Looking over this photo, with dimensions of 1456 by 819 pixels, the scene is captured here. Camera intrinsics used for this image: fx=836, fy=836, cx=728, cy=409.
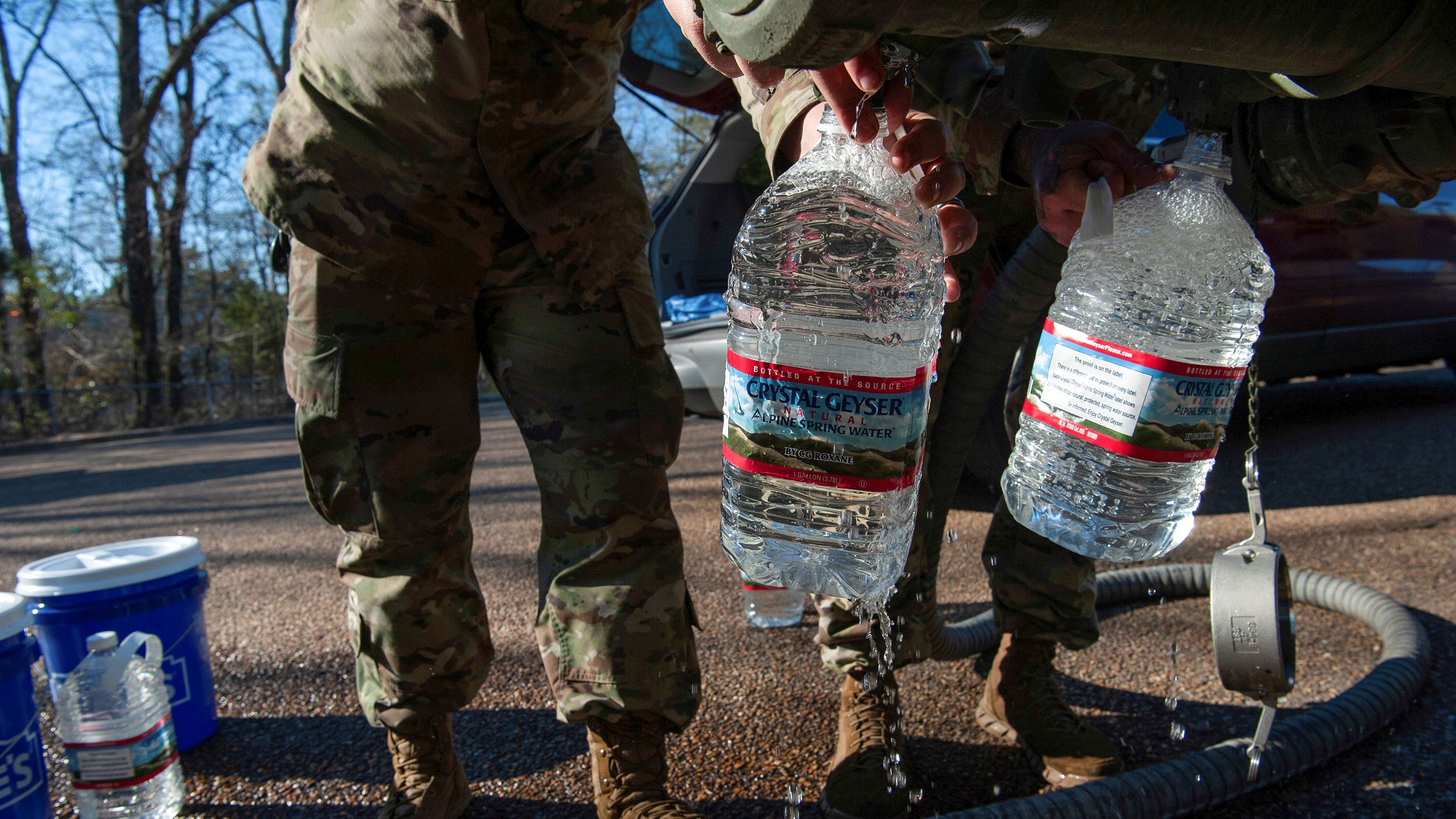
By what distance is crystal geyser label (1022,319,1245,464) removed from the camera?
4.42 feet

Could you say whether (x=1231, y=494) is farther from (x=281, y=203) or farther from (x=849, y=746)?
(x=281, y=203)

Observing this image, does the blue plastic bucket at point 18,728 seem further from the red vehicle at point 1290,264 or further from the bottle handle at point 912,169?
the red vehicle at point 1290,264

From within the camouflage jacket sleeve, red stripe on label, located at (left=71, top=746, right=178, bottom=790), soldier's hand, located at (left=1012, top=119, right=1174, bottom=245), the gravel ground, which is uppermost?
the camouflage jacket sleeve

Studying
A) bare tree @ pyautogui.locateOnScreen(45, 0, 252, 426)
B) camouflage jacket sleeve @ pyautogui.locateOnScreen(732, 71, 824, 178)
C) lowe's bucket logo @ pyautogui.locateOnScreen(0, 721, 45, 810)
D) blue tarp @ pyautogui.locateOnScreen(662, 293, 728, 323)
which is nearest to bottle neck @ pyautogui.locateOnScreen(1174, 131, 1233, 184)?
camouflage jacket sleeve @ pyautogui.locateOnScreen(732, 71, 824, 178)

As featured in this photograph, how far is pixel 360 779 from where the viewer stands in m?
2.14

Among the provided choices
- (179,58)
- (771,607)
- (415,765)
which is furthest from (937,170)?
(179,58)

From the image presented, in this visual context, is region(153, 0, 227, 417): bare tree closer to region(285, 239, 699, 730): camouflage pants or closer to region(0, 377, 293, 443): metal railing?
region(0, 377, 293, 443): metal railing

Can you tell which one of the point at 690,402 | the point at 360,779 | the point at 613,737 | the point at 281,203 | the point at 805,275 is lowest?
the point at 360,779

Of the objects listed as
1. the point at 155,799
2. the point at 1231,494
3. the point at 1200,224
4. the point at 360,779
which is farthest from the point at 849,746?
the point at 1231,494

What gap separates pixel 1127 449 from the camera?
1379 millimetres

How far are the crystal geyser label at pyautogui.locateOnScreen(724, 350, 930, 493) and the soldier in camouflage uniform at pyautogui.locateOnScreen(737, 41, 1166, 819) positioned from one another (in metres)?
0.57

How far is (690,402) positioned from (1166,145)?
137 inches

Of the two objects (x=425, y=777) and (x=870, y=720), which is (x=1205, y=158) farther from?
(x=425, y=777)

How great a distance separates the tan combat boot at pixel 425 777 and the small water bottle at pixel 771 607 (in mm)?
1217
